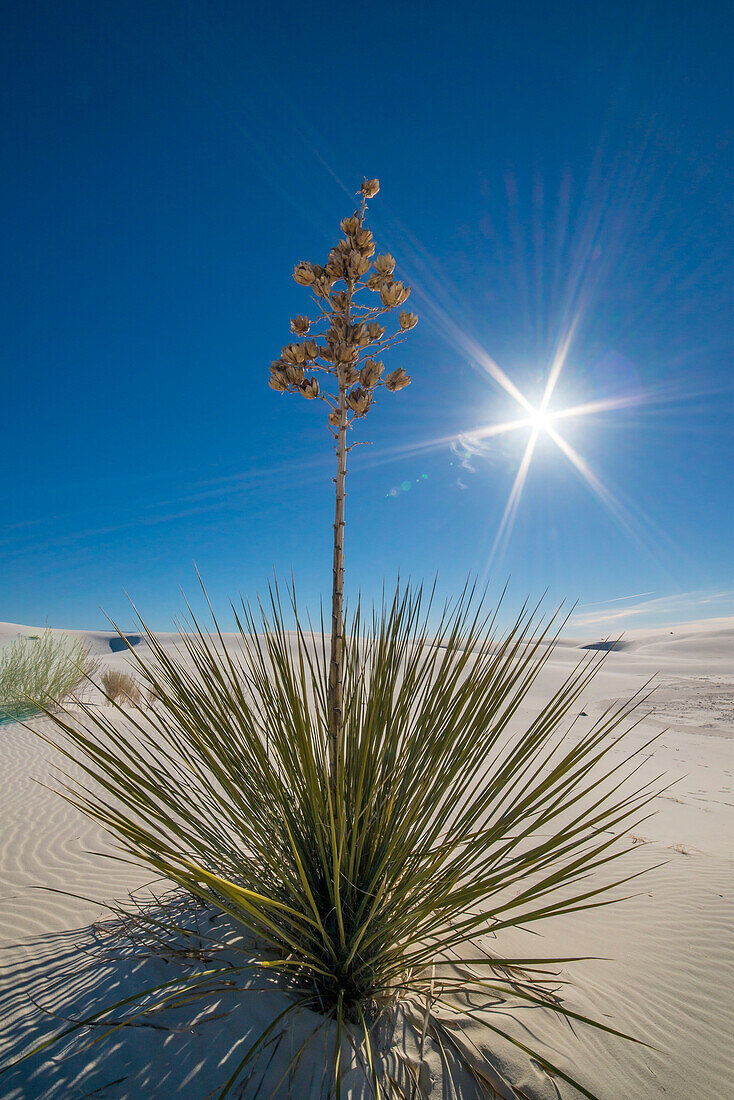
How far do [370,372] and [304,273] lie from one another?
1.62 feet

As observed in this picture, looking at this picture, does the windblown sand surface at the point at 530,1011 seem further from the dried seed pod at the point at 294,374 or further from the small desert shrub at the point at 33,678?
the small desert shrub at the point at 33,678

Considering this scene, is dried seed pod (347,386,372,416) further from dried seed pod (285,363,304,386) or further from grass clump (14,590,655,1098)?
grass clump (14,590,655,1098)

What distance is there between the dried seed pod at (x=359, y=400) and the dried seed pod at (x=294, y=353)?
0.80ft

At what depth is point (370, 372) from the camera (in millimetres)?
1946

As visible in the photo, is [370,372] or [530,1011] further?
[370,372]

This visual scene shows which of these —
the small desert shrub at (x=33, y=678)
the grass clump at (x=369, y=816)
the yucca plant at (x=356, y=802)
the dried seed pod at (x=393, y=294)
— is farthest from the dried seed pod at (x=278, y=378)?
the small desert shrub at (x=33, y=678)

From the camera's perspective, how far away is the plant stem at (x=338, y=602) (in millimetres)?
1712

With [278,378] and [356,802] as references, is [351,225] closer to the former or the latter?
[278,378]

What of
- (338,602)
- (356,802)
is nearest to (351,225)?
(338,602)

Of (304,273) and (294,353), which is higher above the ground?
(304,273)

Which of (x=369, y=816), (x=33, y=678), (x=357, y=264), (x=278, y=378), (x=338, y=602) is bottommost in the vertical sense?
(x=33, y=678)

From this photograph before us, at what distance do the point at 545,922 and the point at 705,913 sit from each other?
0.87 m

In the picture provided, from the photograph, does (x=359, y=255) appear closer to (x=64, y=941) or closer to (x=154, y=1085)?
(x=154, y=1085)

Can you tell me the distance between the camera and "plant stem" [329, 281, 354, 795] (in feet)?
5.62
